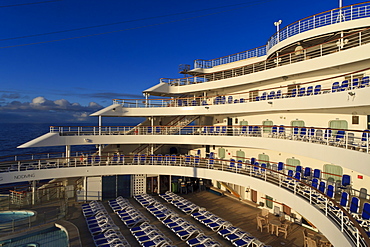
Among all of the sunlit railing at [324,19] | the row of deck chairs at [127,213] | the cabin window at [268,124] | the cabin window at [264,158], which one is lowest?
the row of deck chairs at [127,213]

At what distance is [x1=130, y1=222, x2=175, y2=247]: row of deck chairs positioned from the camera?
12123 millimetres

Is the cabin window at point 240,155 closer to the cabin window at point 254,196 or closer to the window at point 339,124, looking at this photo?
the cabin window at point 254,196

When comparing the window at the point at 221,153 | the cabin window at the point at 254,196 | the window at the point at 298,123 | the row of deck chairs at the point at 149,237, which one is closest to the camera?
the row of deck chairs at the point at 149,237

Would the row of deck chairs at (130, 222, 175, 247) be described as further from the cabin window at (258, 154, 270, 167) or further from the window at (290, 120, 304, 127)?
the window at (290, 120, 304, 127)

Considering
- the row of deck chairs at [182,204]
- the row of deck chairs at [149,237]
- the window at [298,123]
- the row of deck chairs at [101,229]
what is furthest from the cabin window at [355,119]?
the row of deck chairs at [101,229]

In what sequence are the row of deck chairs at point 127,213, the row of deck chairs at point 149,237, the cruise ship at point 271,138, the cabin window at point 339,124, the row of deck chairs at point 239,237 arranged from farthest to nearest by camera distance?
the row of deck chairs at point 127,213 → the cabin window at point 339,124 → the row of deck chairs at point 149,237 → the row of deck chairs at point 239,237 → the cruise ship at point 271,138

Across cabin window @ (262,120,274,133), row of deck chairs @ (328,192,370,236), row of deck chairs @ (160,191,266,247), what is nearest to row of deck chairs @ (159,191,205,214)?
row of deck chairs @ (160,191,266,247)

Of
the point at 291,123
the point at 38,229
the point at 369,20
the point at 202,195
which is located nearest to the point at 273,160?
the point at 291,123

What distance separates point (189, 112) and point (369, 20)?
13.9 meters

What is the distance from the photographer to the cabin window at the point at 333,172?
512 inches

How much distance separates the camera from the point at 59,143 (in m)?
19.0

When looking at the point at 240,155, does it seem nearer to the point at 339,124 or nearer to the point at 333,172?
the point at 333,172

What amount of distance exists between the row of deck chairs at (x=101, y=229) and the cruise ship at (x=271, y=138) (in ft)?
11.7

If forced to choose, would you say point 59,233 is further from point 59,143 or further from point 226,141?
point 226,141
